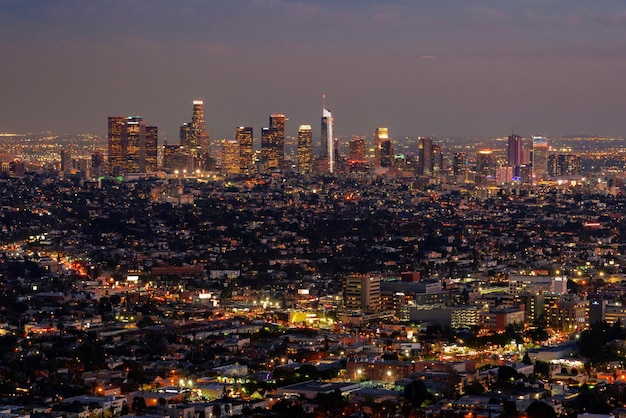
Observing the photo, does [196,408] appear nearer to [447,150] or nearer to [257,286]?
[257,286]

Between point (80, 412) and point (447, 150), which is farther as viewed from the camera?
point (447, 150)

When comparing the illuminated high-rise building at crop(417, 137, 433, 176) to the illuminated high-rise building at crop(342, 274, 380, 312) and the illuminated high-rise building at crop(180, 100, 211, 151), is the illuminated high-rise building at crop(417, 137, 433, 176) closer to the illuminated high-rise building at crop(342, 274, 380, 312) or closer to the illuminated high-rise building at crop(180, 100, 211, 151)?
the illuminated high-rise building at crop(180, 100, 211, 151)

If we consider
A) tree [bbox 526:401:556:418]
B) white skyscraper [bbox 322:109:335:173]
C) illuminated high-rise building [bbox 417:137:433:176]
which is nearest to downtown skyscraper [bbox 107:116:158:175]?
white skyscraper [bbox 322:109:335:173]

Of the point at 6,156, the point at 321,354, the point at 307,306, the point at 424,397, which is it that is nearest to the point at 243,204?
the point at 6,156

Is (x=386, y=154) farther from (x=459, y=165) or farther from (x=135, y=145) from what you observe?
(x=135, y=145)

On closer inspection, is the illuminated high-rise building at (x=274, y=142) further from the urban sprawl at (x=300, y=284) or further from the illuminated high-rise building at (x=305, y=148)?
Answer: the illuminated high-rise building at (x=305, y=148)

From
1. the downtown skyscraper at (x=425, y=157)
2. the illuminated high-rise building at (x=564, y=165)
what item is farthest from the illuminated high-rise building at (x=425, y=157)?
the illuminated high-rise building at (x=564, y=165)
